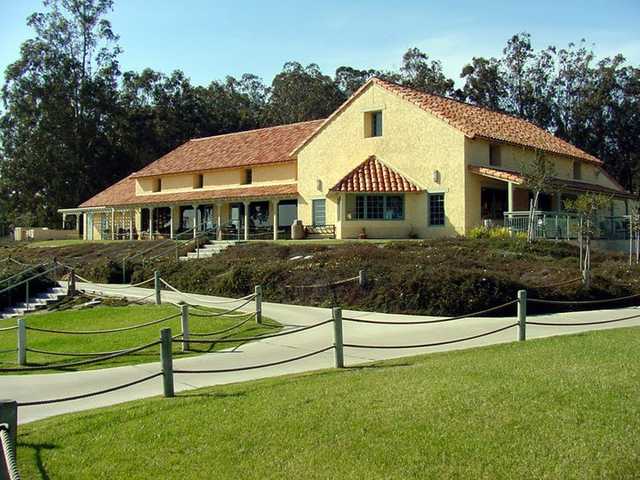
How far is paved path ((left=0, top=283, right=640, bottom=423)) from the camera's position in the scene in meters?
9.26

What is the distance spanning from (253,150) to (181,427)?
110 feet

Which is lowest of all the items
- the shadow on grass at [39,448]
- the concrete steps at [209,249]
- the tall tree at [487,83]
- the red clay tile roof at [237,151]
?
the shadow on grass at [39,448]

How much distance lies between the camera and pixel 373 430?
650 cm

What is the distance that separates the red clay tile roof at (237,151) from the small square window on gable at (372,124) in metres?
4.97

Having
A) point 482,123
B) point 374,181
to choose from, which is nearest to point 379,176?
point 374,181

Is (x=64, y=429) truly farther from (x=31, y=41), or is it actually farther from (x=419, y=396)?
(x=31, y=41)

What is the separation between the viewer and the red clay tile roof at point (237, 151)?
37.9 meters

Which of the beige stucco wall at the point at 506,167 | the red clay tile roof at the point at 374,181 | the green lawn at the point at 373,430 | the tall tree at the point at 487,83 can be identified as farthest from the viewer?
the tall tree at the point at 487,83

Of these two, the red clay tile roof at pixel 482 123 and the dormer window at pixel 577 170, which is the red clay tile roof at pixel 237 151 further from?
the dormer window at pixel 577 170

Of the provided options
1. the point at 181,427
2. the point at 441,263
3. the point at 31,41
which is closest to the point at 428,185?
the point at 441,263

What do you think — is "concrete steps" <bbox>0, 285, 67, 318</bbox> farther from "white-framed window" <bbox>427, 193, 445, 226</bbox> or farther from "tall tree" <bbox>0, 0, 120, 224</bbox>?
"tall tree" <bbox>0, 0, 120, 224</bbox>

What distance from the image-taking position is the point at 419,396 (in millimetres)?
7527

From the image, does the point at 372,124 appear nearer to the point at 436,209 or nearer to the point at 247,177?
the point at 436,209

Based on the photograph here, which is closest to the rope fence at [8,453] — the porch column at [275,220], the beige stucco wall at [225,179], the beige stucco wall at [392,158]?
the beige stucco wall at [392,158]
